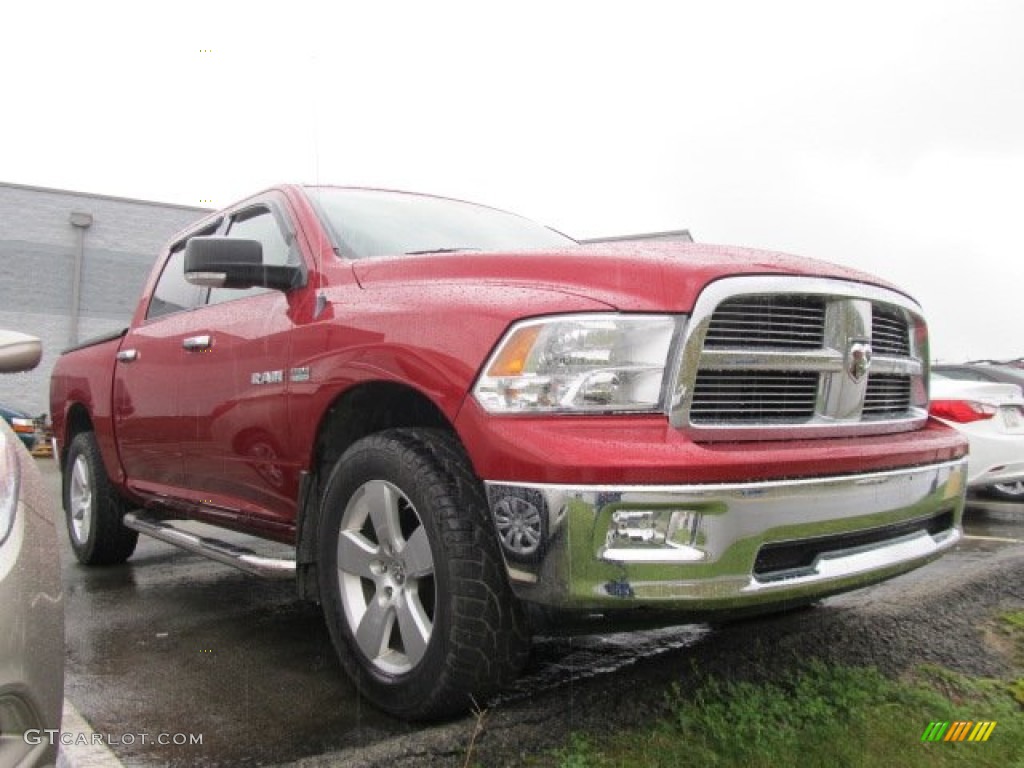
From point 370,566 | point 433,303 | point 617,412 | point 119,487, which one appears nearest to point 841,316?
point 617,412

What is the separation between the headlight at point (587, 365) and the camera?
2256 millimetres

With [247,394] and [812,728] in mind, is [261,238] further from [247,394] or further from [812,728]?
[812,728]

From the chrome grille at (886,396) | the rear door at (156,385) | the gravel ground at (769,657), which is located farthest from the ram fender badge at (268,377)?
the chrome grille at (886,396)

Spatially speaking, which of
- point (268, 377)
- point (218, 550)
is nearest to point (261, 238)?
point (268, 377)

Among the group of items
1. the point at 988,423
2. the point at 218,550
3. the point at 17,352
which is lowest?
the point at 218,550

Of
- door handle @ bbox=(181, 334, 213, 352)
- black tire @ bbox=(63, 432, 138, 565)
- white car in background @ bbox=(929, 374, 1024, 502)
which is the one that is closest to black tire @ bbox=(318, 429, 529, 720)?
door handle @ bbox=(181, 334, 213, 352)

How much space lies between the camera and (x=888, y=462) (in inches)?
103

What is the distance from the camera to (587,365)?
7.43 ft

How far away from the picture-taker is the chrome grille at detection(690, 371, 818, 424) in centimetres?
235

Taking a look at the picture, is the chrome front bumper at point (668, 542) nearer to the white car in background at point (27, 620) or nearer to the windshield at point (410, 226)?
the white car in background at point (27, 620)

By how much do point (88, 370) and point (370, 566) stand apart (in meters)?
3.36

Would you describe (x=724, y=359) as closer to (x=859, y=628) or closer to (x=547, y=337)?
(x=547, y=337)

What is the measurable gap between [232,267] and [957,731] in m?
2.69

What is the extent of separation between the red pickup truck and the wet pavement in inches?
9.6
